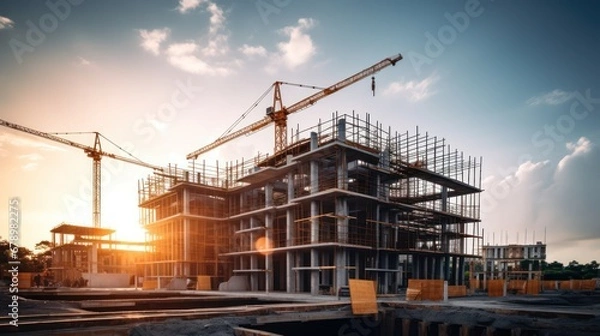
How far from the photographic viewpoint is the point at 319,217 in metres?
37.0

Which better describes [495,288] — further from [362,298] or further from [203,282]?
[203,282]

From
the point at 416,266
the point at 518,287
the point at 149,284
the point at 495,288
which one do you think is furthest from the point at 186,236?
the point at 518,287

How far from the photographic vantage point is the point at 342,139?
36250mm

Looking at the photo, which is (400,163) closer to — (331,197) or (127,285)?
(331,197)

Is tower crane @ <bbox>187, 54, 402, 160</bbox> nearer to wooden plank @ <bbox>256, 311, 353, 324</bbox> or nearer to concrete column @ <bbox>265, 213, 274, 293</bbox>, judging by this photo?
concrete column @ <bbox>265, 213, 274, 293</bbox>

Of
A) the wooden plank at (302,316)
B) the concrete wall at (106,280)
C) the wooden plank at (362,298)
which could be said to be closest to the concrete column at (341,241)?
the wooden plank at (362,298)

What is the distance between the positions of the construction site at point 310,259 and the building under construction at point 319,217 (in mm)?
170

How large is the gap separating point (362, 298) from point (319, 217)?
16.4 metres

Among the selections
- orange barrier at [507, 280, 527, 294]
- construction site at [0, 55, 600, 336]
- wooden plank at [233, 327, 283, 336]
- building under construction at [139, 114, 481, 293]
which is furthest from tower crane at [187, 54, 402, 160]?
wooden plank at [233, 327, 283, 336]

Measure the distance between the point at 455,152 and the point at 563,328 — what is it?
33.6 m

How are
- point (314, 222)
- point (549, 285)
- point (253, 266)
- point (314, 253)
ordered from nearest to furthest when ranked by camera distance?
point (314, 253), point (314, 222), point (253, 266), point (549, 285)

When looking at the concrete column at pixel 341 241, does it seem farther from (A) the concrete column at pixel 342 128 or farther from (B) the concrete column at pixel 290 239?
(B) the concrete column at pixel 290 239

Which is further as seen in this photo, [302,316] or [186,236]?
[186,236]

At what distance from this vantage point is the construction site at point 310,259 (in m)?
17.2
